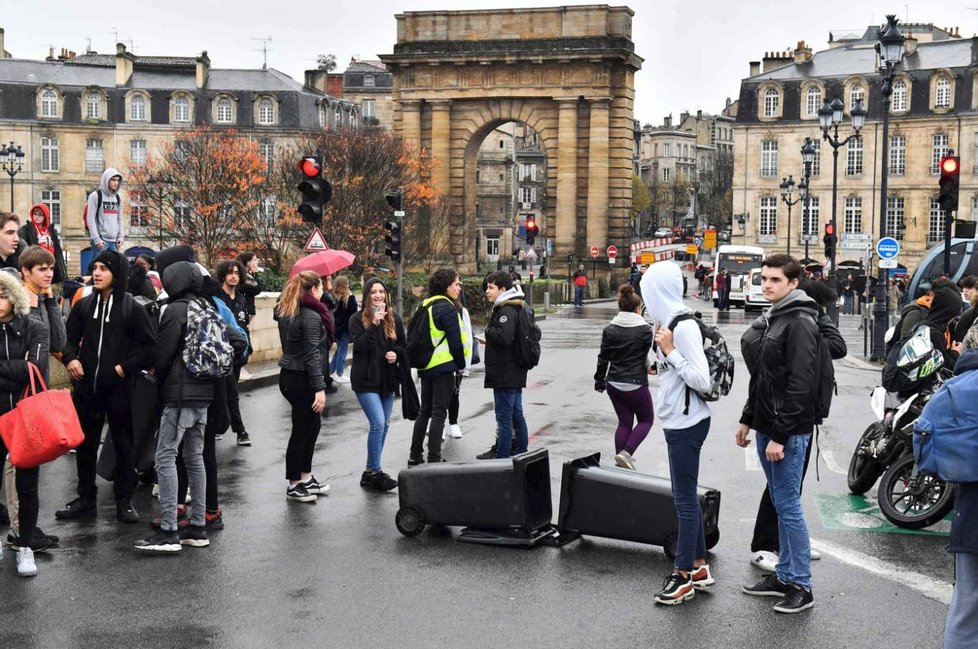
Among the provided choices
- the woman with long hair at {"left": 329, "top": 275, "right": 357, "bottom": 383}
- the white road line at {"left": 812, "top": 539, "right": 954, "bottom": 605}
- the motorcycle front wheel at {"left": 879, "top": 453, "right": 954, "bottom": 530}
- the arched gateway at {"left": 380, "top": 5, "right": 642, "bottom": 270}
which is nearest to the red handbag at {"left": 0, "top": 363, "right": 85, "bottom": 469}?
the white road line at {"left": 812, "top": 539, "right": 954, "bottom": 605}

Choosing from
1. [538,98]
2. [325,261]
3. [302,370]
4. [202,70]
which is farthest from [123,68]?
[302,370]

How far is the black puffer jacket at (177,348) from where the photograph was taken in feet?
30.1

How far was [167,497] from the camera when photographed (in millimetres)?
9172

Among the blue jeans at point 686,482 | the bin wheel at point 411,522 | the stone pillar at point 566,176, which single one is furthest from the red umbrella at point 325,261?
the stone pillar at point 566,176

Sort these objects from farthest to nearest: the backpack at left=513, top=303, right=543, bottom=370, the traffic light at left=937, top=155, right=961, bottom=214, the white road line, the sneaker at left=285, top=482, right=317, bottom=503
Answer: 1. the traffic light at left=937, top=155, right=961, bottom=214
2. the backpack at left=513, top=303, right=543, bottom=370
3. the sneaker at left=285, top=482, right=317, bottom=503
4. the white road line

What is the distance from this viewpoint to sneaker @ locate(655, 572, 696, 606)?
309 inches

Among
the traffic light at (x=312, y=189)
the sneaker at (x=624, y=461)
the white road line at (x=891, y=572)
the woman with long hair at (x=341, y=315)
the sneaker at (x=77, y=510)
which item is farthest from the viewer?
the woman with long hair at (x=341, y=315)

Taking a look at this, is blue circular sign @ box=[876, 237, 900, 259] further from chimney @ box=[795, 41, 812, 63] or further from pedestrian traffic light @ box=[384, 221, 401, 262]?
chimney @ box=[795, 41, 812, 63]

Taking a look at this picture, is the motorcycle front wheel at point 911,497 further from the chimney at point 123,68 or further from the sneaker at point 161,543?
the chimney at point 123,68

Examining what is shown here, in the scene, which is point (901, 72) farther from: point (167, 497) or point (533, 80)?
point (167, 497)

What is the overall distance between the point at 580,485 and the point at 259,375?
11.4 meters

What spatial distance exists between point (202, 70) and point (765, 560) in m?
77.5

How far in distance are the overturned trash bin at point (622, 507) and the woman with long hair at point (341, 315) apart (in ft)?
35.0

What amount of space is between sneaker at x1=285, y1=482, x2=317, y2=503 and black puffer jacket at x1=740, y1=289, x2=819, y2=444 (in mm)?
4332
